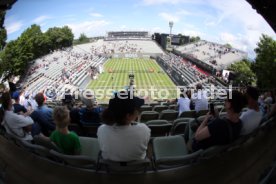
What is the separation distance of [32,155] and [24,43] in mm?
765

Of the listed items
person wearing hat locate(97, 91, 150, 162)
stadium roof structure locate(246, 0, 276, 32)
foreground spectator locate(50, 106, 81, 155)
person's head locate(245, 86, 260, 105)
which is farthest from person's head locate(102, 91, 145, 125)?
stadium roof structure locate(246, 0, 276, 32)

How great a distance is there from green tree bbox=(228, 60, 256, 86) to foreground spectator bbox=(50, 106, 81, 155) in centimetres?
115

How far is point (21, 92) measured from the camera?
6.89 ft

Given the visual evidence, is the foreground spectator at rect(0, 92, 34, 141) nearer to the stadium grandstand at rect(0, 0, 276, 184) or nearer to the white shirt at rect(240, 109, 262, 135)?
the stadium grandstand at rect(0, 0, 276, 184)

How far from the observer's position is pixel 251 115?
162 cm

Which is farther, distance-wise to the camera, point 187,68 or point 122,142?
point 187,68

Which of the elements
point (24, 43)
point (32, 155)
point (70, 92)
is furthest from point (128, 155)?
point (70, 92)

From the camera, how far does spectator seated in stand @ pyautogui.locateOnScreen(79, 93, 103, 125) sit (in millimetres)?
2325

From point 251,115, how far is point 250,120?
0.03m

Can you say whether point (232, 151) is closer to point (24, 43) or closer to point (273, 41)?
point (273, 41)

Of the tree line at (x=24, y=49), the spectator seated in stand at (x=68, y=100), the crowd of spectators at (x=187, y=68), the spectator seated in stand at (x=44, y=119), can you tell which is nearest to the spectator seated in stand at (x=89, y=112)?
the spectator seated in stand at (x=68, y=100)

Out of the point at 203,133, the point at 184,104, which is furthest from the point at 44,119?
the point at 184,104

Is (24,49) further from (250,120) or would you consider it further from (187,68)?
(187,68)

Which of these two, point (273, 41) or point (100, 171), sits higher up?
point (273, 41)
